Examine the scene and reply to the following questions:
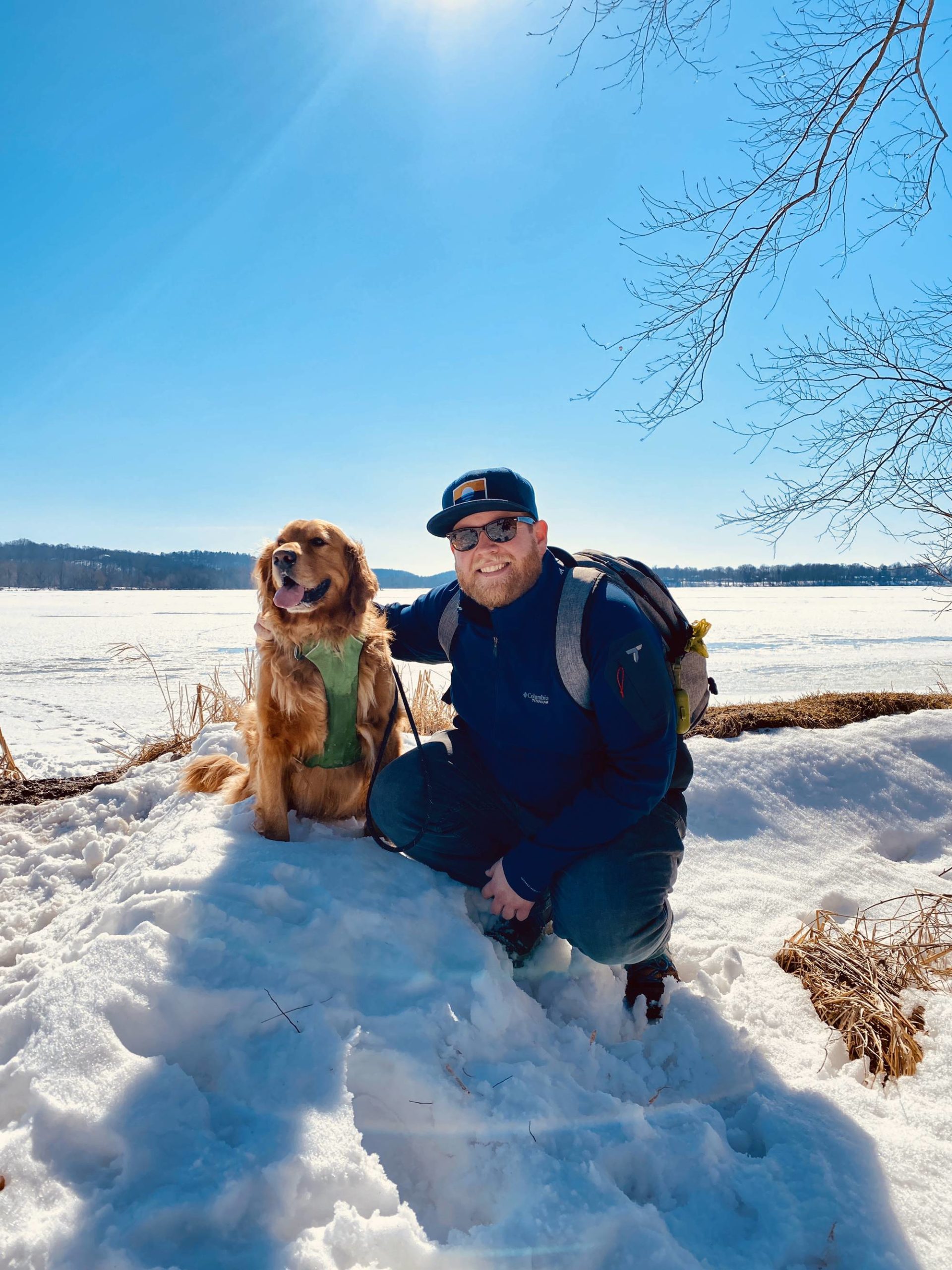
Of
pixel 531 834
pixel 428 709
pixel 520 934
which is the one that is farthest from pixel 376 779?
pixel 428 709

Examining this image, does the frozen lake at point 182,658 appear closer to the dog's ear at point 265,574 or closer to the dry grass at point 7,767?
the dry grass at point 7,767

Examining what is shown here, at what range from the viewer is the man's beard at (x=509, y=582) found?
222 cm

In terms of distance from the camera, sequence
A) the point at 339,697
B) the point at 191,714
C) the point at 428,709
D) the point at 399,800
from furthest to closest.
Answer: the point at 428,709 → the point at 191,714 → the point at 339,697 → the point at 399,800

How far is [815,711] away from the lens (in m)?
5.68

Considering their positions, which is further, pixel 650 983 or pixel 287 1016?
pixel 650 983

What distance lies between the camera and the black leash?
7.72ft

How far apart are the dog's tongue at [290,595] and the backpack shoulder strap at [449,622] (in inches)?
21.7

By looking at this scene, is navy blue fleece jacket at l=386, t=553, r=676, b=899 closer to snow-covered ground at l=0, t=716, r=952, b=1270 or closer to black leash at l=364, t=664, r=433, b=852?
black leash at l=364, t=664, r=433, b=852

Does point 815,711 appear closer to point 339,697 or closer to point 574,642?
point 574,642

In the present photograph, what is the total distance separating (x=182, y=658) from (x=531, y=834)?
36.8 feet

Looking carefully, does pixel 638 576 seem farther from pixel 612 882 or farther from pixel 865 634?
pixel 865 634

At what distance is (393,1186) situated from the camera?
1.29 metres

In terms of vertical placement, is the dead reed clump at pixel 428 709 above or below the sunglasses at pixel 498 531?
below

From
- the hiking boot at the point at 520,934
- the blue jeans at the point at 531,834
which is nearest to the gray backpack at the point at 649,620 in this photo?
the blue jeans at the point at 531,834
